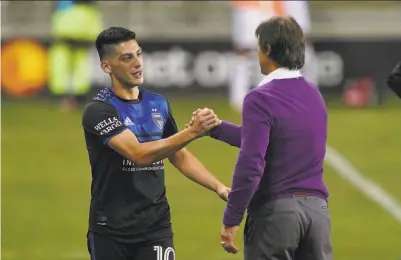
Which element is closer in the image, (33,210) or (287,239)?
(287,239)

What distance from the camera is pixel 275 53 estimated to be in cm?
584

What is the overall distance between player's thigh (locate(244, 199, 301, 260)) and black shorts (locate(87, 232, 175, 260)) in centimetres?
67

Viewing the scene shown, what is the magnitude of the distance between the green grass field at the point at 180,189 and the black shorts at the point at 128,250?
146 inches

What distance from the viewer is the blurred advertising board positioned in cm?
2117

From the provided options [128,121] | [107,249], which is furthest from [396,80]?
[107,249]

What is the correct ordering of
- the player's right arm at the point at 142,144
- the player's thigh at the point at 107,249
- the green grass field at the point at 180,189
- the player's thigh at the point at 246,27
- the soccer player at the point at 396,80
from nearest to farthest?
the player's right arm at the point at 142,144 → the player's thigh at the point at 107,249 → the soccer player at the point at 396,80 → the green grass field at the point at 180,189 → the player's thigh at the point at 246,27

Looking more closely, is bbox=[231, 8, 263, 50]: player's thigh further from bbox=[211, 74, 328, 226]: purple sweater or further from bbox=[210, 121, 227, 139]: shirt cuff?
bbox=[211, 74, 328, 226]: purple sweater

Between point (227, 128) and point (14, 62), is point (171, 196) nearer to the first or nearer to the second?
point (227, 128)

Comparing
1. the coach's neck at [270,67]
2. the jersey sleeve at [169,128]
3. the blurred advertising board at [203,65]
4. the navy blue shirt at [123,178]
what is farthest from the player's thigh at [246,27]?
the coach's neck at [270,67]

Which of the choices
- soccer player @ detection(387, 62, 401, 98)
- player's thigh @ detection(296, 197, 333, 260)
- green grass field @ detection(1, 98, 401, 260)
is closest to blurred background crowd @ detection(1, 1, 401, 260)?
green grass field @ detection(1, 98, 401, 260)

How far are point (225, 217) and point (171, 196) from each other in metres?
7.25

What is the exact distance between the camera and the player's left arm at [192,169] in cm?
651

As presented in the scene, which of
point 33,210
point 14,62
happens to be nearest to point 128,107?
point 33,210

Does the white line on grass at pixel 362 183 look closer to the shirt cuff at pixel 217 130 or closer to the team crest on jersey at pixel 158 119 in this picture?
the shirt cuff at pixel 217 130
